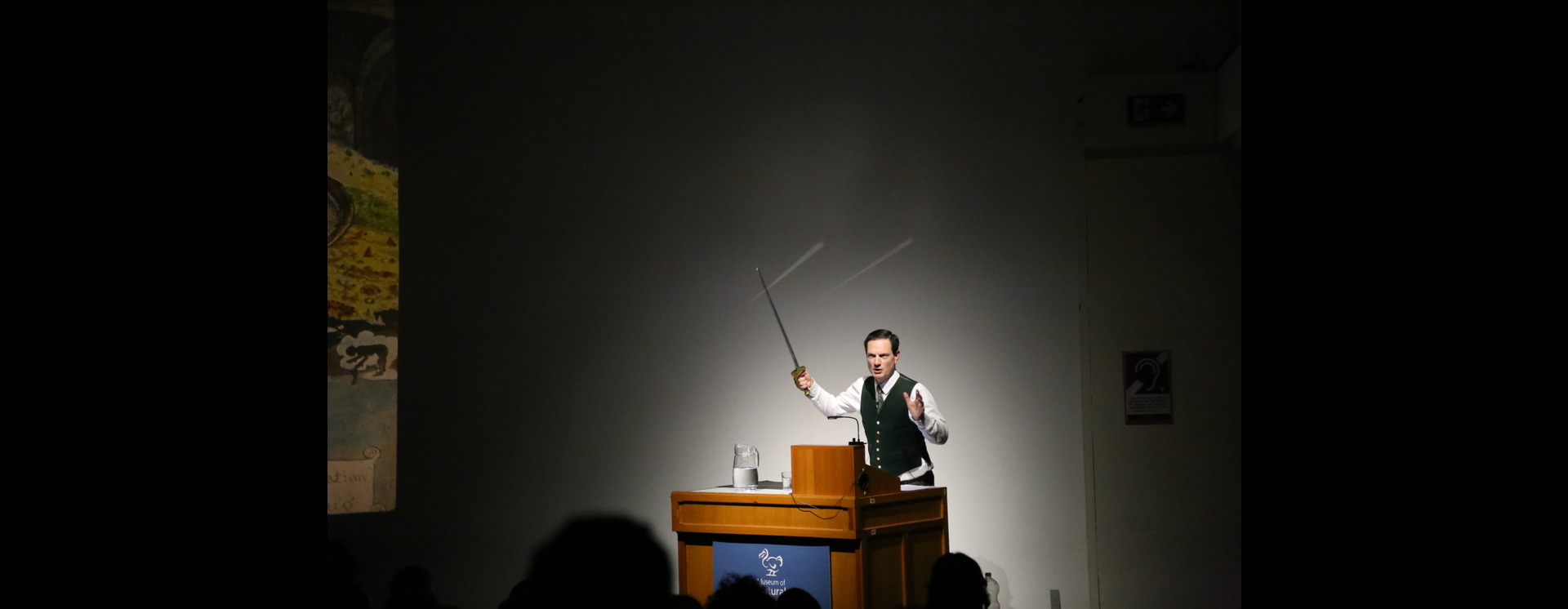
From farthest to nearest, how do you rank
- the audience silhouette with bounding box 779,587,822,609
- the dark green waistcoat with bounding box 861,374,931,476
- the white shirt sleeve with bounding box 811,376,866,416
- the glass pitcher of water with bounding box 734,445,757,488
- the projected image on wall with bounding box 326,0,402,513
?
the projected image on wall with bounding box 326,0,402,513 → the white shirt sleeve with bounding box 811,376,866,416 → the dark green waistcoat with bounding box 861,374,931,476 → the glass pitcher of water with bounding box 734,445,757,488 → the audience silhouette with bounding box 779,587,822,609

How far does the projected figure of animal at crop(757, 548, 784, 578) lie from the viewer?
3.75 m

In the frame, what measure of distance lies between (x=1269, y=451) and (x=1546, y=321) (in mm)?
429

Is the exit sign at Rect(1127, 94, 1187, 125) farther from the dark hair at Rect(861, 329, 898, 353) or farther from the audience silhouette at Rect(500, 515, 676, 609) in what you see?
the audience silhouette at Rect(500, 515, 676, 609)

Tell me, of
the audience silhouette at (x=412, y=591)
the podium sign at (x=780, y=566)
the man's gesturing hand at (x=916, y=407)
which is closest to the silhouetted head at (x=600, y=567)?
the audience silhouette at (x=412, y=591)

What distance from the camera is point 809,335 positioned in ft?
16.4

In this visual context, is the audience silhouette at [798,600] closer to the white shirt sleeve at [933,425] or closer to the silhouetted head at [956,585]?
the silhouetted head at [956,585]

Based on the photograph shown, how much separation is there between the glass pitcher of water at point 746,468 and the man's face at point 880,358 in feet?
1.92

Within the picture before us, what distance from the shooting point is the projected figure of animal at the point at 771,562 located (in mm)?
3752

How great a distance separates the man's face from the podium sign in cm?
88

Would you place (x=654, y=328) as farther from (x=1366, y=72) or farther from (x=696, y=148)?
(x=1366, y=72)

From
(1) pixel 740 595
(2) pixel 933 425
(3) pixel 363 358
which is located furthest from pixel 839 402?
(3) pixel 363 358

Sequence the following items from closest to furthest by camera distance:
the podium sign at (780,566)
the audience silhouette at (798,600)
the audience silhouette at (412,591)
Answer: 1. the audience silhouette at (798,600)
2. the podium sign at (780,566)
3. the audience silhouette at (412,591)

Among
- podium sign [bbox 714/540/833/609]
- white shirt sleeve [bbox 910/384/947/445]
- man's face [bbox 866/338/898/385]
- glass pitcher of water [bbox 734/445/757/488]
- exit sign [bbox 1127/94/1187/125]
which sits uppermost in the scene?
exit sign [bbox 1127/94/1187/125]

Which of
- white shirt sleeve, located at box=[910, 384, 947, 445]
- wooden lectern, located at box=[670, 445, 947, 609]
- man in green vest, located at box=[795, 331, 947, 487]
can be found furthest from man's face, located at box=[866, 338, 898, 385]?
wooden lectern, located at box=[670, 445, 947, 609]
